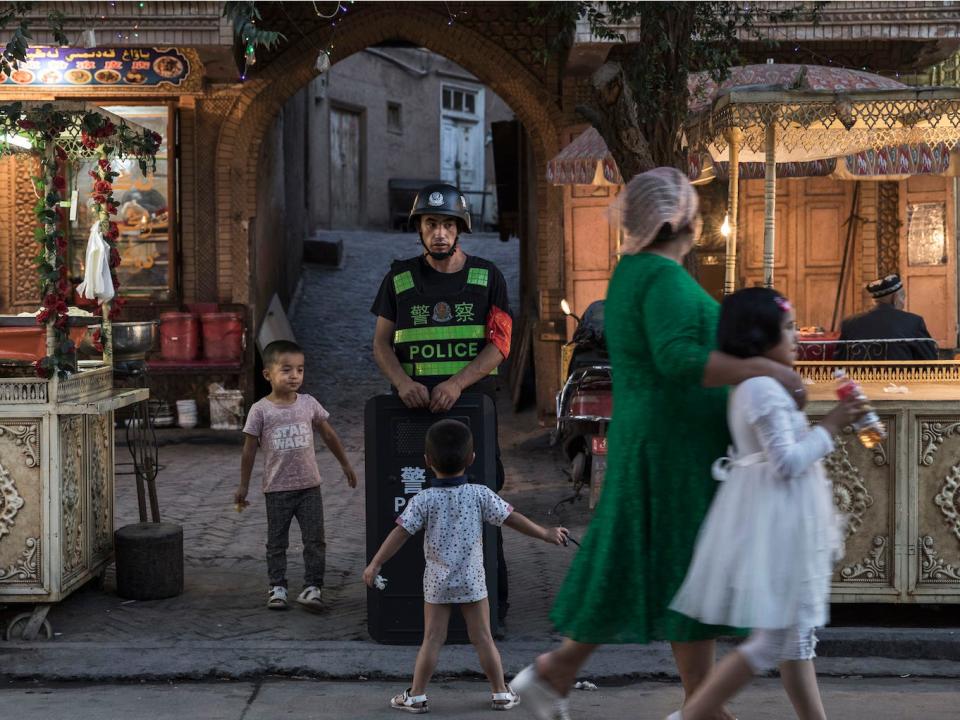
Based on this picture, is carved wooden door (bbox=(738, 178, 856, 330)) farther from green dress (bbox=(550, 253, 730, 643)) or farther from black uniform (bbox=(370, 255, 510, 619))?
green dress (bbox=(550, 253, 730, 643))

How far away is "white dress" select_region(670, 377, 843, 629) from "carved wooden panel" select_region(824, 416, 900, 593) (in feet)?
7.71

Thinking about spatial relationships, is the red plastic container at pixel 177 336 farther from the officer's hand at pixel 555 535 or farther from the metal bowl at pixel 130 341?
the officer's hand at pixel 555 535

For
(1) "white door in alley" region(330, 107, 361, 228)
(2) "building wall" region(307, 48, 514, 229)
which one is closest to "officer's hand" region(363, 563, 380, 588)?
(2) "building wall" region(307, 48, 514, 229)

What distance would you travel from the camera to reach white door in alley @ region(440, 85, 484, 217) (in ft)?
104

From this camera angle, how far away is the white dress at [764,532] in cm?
375

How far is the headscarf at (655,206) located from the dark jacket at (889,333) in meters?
4.45

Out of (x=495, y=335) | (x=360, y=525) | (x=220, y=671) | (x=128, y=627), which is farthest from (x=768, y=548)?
(x=360, y=525)

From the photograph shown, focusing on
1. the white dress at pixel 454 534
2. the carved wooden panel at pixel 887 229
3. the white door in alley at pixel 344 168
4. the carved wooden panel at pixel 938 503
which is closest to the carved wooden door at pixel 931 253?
the carved wooden panel at pixel 887 229

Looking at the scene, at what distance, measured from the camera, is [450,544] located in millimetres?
5078

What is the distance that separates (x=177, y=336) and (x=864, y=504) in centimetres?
945

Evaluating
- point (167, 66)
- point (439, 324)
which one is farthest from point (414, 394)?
point (167, 66)

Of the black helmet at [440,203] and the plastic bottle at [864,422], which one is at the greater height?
the black helmet at [440,203]

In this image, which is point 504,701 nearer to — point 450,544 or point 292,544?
point 450,544

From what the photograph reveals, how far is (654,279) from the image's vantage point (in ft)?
12.8
